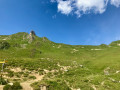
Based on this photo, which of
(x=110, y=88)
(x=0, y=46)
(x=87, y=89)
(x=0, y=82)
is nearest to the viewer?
(x=0, y=82)

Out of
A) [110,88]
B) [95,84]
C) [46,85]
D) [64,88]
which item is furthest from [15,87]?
[110,88]

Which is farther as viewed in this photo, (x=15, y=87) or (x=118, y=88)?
(x=118, y=88)

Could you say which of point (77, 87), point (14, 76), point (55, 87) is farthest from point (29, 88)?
point (77, 87)

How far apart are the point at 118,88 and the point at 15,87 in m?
22.5

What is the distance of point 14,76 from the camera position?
21.2 m

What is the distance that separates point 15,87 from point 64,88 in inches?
367

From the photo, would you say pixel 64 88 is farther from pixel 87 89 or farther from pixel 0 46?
pixel 0 46

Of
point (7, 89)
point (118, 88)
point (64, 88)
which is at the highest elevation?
point (7, 89)

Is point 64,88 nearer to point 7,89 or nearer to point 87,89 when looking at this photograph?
point 87,89

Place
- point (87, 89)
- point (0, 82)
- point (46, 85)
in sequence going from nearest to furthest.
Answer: point (0, 82)
point (46, 85)
point (87, 89)

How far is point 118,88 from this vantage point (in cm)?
1944

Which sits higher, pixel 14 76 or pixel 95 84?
pixel 14 76

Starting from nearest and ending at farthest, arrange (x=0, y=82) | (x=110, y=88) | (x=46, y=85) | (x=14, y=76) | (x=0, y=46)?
(x=0, y=82) < (x=46, y=85) < (x=110, y=88) < (x=14, y=76) < (x=0, y=46)

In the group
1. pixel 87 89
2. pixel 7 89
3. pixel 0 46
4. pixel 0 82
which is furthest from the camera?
pixel 0 46
